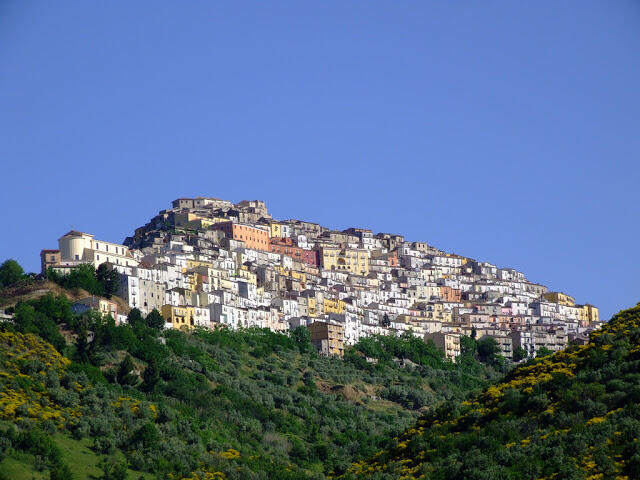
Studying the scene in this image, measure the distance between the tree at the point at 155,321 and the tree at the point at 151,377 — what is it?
10070 mm

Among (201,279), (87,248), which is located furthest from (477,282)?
(87,248)

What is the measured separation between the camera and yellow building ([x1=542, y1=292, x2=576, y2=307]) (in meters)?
158

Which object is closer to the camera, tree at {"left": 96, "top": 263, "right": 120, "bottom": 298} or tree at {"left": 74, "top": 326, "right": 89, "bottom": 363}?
tree at {"left": 74, "top": 326, "right": 89, "bottom": 363}

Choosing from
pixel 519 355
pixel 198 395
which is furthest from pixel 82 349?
pixel 519 355

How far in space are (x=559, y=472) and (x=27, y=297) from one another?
62.6 meters

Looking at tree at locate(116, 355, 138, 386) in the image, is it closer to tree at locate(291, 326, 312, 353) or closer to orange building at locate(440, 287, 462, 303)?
tree at locate(291, 326, 312, 353)

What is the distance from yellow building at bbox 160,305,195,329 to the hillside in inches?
2073

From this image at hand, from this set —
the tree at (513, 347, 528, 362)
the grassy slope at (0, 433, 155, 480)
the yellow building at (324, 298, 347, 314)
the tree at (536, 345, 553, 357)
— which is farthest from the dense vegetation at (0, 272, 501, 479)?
the yellow building at (324, 298, 347, 314)

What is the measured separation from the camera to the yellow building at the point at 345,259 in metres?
150

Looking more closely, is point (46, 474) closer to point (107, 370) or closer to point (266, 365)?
point (107, 370)

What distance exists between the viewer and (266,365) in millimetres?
104500

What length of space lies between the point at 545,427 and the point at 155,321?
58.2 m

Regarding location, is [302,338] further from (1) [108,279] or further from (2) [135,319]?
(2) [135,319]

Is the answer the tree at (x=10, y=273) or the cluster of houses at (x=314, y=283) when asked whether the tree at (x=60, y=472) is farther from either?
the tree at (x=10, y=273)
